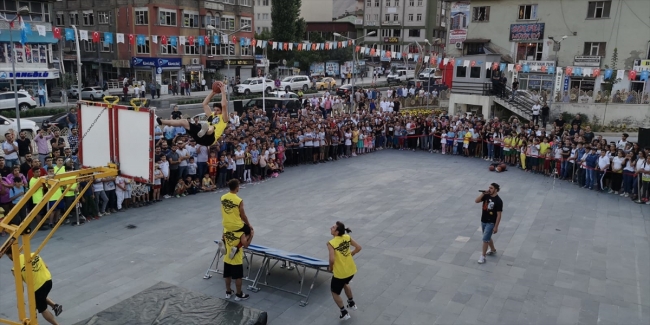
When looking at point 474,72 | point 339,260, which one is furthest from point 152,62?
point 339,260

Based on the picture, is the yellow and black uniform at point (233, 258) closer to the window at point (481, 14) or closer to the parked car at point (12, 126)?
the parked car at point (12, 126)

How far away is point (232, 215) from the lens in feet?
27.8

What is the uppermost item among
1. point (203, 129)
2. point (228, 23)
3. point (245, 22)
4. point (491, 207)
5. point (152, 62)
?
point (245, 22)

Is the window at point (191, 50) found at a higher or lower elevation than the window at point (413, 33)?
lower

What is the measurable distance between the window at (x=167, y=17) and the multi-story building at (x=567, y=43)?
27.2 metres

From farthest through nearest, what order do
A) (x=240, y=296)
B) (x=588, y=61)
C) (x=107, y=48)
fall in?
(x=107, y=48), (x=588, y=61), (x=240, y=296)

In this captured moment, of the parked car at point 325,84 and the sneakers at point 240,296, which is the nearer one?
the sneakers at point 240,296

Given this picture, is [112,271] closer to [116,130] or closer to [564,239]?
[116,130]

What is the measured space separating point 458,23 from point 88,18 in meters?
38.9

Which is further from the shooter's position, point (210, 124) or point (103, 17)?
point (103, 17)

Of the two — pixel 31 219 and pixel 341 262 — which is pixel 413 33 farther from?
pixel 31 219

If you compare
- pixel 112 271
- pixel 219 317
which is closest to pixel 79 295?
pixel 112 271

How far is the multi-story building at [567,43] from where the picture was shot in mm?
31797

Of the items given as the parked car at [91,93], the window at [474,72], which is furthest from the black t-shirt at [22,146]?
the window at [474,72]
